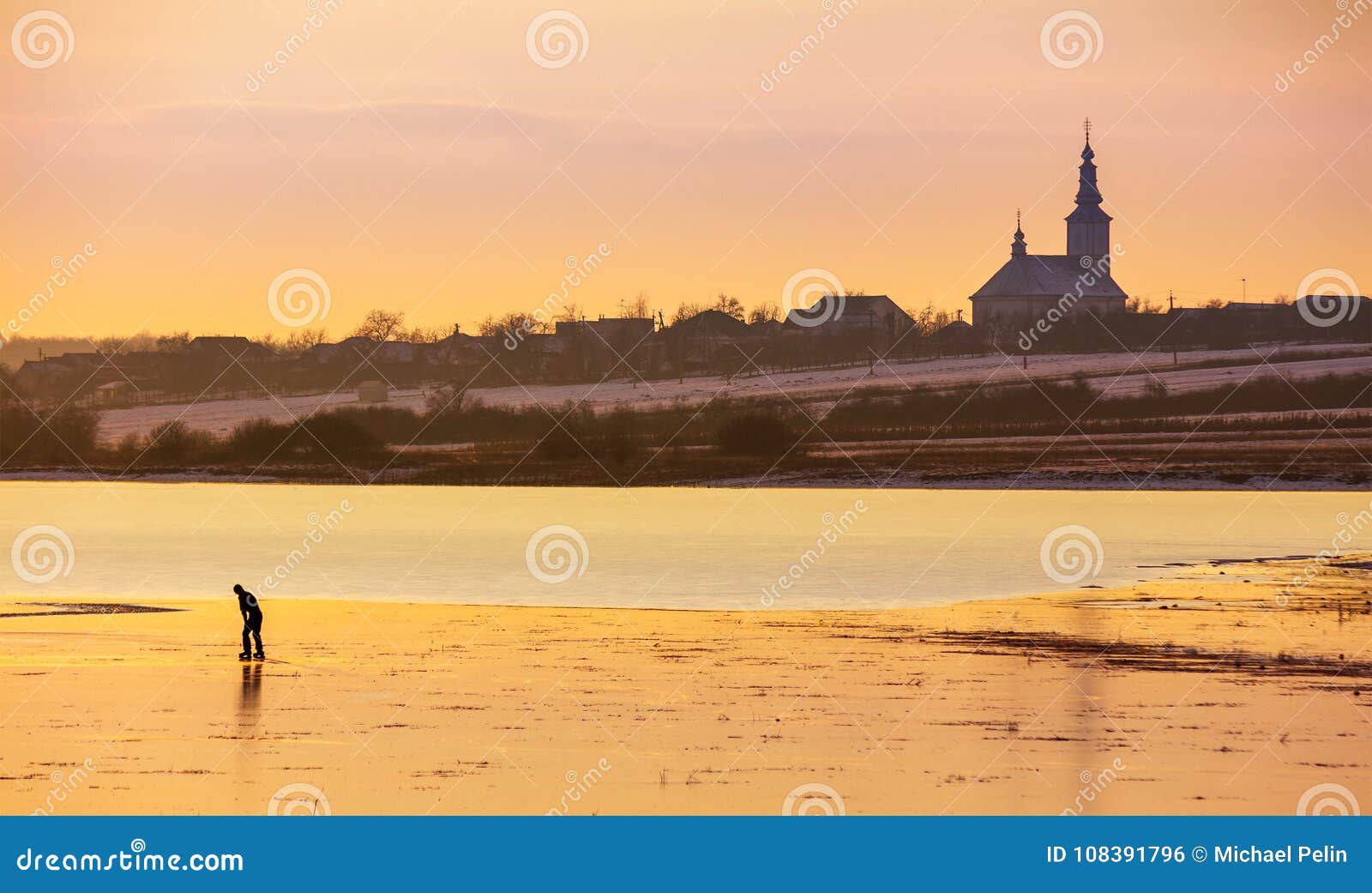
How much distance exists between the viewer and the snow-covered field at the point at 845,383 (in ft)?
463

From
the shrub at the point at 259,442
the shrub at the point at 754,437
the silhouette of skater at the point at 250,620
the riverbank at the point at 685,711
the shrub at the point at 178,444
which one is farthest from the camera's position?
the shrub at the point at 178,444

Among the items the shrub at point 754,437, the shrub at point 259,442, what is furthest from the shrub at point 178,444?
the shrub at point 754,437

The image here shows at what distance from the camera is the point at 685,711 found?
2138cm

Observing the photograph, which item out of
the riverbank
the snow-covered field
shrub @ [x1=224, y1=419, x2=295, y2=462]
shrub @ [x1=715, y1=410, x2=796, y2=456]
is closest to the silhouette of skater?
the riverbank

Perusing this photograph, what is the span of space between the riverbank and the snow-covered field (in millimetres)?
106481

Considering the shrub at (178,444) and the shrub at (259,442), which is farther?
the shrub at (178,444)

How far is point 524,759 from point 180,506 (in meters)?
65.3

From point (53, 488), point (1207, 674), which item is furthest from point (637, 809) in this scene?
point (53, 488)

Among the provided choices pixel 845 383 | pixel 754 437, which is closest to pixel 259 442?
pixel 754 437

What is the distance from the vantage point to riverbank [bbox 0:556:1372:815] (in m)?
17.1

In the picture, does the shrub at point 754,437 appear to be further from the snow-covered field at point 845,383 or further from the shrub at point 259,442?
the shrub at point 259,442

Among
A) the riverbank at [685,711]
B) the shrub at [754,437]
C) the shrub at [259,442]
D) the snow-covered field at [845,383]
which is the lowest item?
the riverbank at [685,711]

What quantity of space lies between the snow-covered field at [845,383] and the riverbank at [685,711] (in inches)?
4192

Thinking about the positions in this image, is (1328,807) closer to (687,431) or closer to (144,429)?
(687,431)
